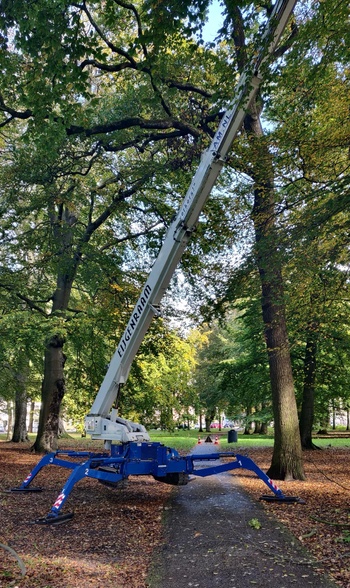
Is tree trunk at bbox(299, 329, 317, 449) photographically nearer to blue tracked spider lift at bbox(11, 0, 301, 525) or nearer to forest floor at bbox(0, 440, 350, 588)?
forest floor at bbox(0, 440, 350, 588)

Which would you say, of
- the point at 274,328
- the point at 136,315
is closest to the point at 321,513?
the point at 274,328

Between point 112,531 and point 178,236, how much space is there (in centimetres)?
487

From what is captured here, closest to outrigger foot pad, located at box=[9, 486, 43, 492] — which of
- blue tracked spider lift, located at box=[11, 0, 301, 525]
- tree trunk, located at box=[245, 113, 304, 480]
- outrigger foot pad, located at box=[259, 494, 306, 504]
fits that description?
blue tracked spider lift, located at box=[11, 0, 301, 525]

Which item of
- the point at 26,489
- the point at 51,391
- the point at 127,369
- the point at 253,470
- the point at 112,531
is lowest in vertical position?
the point at 26,489

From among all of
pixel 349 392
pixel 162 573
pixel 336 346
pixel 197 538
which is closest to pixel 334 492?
pixel 197 538

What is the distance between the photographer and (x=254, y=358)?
19.5 metres

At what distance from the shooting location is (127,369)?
9.37m

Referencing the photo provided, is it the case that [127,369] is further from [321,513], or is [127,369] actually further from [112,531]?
[321,513]


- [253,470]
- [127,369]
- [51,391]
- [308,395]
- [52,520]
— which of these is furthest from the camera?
[308,395]

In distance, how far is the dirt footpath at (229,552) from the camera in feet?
15.2

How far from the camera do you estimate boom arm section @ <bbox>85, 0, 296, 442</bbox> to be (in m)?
7.27

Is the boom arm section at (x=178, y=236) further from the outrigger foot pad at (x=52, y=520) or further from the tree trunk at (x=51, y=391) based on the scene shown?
the tree trunk at (x=51, y=391)

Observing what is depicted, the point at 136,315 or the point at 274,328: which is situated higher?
the point at 274,328

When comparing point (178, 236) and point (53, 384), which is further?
point (53, 384)
